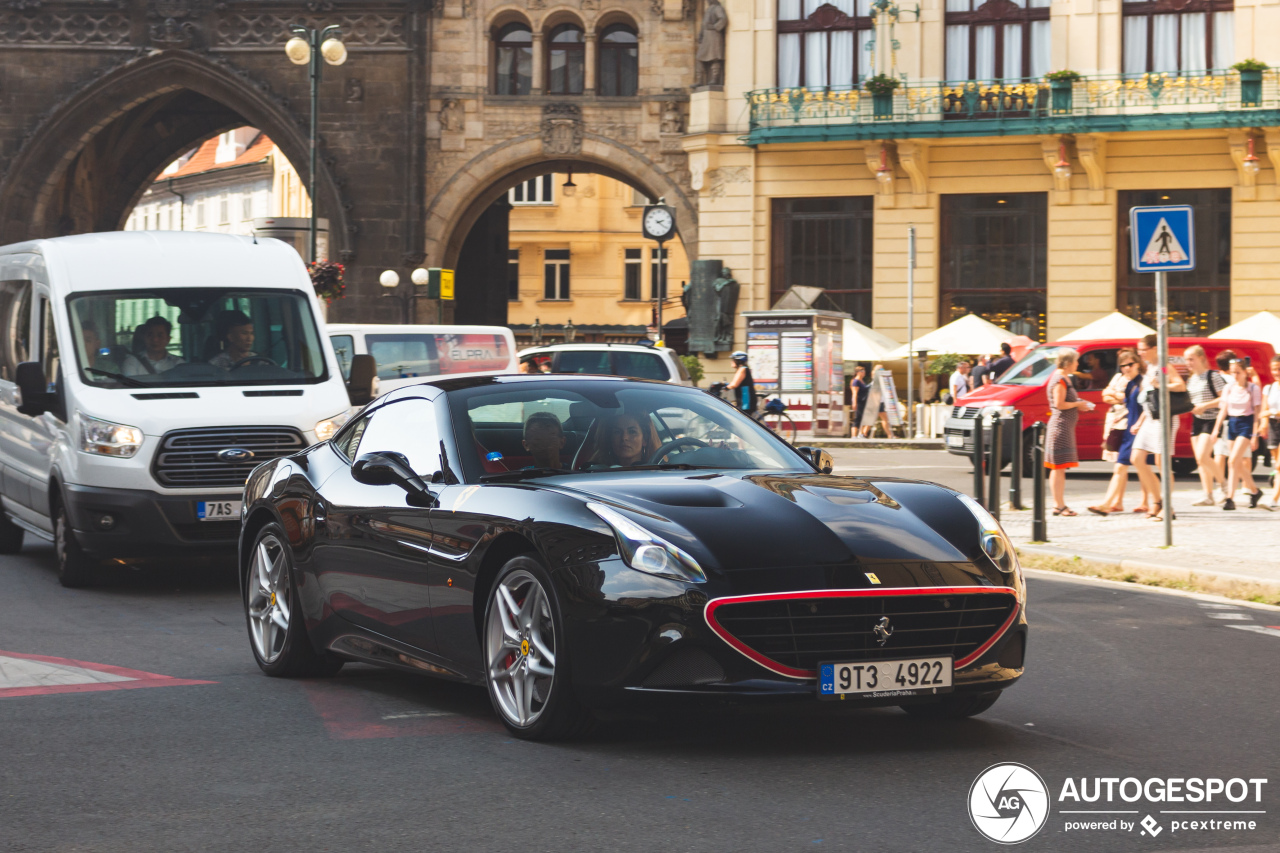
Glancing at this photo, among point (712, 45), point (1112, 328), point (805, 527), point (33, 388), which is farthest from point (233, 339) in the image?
point (712, 45)

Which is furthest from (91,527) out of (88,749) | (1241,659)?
(1241,659)

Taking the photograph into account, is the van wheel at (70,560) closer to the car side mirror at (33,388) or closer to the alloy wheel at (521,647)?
the car side mirror at (33,388)

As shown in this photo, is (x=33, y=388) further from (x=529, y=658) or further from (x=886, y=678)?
(x=886, y=678)

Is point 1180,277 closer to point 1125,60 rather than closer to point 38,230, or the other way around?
point 1125,60

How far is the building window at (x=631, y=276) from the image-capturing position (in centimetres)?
6656

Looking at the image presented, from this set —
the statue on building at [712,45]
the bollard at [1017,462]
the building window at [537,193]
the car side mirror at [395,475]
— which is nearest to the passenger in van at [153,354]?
the car side mirror at [395,475]

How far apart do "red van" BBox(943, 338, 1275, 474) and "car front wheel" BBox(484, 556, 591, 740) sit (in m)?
17.6

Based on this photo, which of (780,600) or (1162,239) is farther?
(1162,239)

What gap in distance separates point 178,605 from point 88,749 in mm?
4766

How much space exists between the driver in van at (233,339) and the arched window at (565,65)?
2981 centimetres

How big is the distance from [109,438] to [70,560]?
0.96 metres

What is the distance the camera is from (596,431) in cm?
687

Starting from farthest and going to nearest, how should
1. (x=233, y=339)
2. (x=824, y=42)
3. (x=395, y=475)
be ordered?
(x=824, y=42)
(x=233, y=339)
(x=395, y=475)

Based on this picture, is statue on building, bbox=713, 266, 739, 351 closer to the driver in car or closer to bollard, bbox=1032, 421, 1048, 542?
bollard, bbox=1032, 421, 1048, 542
